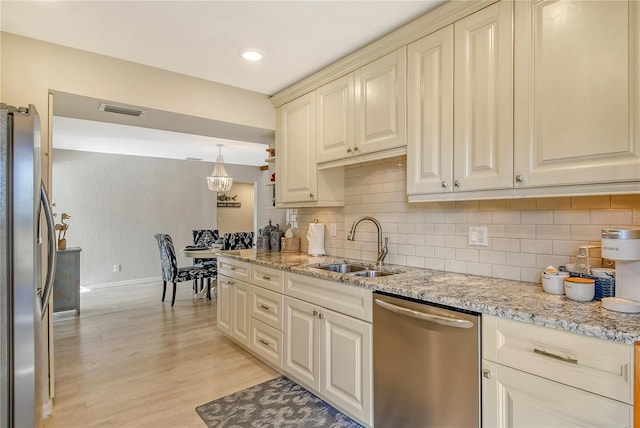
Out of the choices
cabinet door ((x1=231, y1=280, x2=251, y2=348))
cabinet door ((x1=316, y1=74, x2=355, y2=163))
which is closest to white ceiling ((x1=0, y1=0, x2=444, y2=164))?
cabinet door ((x1=316, y1=74, x2=355, y2=163))

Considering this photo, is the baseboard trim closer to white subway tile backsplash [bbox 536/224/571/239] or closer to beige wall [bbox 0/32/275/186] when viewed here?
beige wall [bbox 0/32/275/186]

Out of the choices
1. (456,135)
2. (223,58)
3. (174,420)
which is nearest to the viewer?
(456,135)

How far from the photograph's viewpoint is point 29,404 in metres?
1.20

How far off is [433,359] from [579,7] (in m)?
1.58

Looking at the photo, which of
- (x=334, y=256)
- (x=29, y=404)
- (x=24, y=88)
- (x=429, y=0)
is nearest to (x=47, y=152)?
(x=24, y=88)

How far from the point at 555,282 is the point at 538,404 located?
1.75 feet

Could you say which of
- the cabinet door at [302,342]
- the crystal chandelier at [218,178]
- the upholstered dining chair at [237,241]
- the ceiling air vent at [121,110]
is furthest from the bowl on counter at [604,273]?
the crystal chandelier at [218,178]

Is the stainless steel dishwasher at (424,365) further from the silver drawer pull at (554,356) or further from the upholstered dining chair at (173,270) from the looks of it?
the upholstered dining chair at (173,270)

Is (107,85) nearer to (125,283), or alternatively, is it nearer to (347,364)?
(347,364)

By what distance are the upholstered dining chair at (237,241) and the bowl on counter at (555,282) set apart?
496 cm

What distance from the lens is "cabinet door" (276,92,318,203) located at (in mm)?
2816

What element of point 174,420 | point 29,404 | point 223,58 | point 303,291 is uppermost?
point 223,58

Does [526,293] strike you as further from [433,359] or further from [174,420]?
[174,420]

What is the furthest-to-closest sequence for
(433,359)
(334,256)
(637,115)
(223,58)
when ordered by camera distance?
(334,256), (223,58), (433,359), (637,115)
